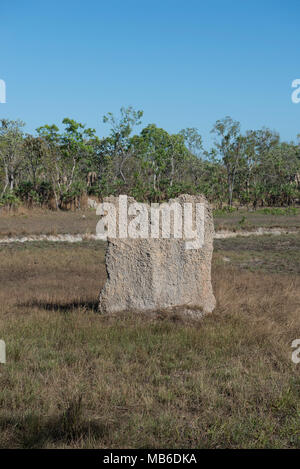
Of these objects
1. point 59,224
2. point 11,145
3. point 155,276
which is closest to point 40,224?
point 59,224

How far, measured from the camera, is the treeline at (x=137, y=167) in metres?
48.2

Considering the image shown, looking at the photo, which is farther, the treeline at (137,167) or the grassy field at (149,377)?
the treeline at (137,167)

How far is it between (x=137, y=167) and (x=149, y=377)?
198 ft

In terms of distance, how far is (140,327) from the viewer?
704 cm

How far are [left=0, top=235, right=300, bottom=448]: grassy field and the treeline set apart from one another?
122 feet

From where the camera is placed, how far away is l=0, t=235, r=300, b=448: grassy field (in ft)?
13.2

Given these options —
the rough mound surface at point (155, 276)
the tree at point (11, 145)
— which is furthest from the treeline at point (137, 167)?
the rough mound surface at point (155, 276)

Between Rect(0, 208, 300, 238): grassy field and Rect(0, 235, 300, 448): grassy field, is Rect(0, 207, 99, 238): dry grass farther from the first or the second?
Rect(0, 235, 300, 448): grassy field

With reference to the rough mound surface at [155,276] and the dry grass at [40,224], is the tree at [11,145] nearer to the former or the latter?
the dry grass at [40,224]

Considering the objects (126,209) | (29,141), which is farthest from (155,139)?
(126,209)

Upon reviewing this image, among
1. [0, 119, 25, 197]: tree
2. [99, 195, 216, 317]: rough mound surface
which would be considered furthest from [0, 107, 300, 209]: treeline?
[99, 195, 216, 317]: rough mound surface

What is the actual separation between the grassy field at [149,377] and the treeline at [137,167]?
37.2 metres

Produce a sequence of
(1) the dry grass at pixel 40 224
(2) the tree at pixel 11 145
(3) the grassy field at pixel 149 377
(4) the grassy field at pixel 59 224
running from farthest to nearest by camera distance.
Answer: (2) the tree at pixel 11 145 < (4) the grassy field at pixel 59 224 < (1) the dry grass at pixel 40 224 < (3) the grassy field at pixel 149 377

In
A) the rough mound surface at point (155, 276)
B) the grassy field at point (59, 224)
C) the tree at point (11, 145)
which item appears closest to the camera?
the rough mound surface at point (155, 276)
